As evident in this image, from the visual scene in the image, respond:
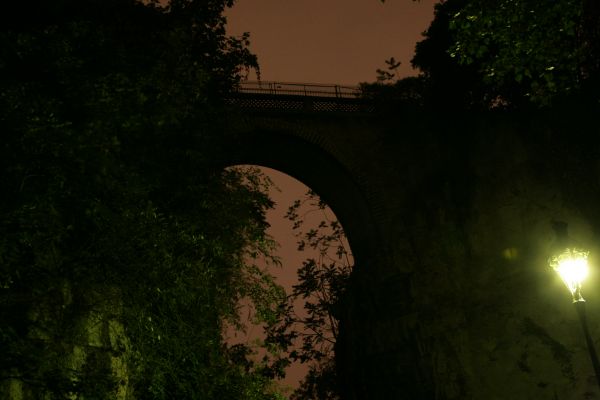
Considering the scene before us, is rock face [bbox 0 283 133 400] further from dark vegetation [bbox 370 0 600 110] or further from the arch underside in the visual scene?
the arch underside

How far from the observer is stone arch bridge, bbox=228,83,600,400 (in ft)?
52.2

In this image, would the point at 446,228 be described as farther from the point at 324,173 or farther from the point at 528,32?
the point at 528,32

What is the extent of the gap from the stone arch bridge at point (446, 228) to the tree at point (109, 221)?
10.6ft

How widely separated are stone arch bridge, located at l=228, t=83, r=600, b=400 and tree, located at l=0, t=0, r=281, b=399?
324cm

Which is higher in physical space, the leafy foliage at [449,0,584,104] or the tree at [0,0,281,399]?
the leafy foliage at [449,0,584,104]

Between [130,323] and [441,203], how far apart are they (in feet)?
47.2

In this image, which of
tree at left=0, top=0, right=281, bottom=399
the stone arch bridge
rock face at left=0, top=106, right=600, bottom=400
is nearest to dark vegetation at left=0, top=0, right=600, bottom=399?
tree at left=0, top=0, right=281, bottom=399

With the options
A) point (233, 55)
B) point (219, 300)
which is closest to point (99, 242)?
point (219, 300)

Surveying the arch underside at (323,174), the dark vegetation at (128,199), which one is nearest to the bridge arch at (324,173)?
the arch underside at (323,174)

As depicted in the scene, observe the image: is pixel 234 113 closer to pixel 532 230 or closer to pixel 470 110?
pixel 532 230

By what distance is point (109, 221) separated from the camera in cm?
654

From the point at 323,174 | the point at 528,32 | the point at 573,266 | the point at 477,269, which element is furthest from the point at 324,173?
the point at 573,266

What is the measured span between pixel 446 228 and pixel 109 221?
14602 mm

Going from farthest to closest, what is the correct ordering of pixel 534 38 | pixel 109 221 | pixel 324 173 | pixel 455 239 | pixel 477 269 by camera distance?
pixel 324 173 < pixel 455 239 < pixel 477 269 < pixel 534 38 < pixel 109 221
